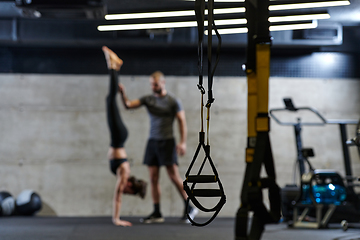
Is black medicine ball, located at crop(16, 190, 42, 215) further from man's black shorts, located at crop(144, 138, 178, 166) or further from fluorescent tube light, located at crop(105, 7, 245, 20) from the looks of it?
fluorescent tube light, located at crop(105, 7, 245, 20)

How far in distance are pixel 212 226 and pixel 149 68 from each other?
3100 millimetres

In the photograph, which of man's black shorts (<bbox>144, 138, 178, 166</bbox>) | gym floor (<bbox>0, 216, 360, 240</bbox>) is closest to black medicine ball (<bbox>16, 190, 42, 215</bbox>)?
gym floor (<bbox>0, 216, 360, 240</bbox>)

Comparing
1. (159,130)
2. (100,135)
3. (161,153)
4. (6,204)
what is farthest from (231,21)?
(6,204)

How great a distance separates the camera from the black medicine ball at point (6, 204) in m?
6.27

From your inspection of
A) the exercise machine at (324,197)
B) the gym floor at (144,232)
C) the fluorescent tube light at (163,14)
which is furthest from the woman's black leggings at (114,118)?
the exercise machine at (324,197)

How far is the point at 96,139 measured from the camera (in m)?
7.18

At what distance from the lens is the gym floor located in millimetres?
4270

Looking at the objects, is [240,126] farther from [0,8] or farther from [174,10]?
[0,8]

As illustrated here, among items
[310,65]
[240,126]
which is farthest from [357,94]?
[240,126]

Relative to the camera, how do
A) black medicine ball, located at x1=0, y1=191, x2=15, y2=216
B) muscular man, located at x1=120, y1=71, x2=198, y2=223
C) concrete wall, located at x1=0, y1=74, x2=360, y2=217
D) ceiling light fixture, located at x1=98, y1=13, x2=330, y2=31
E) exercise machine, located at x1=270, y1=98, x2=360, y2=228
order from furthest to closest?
concrete wall, located at x1=0, y1=74, x2=360, y2=217 → black medicine ball, located at x1=0, y1=191, x2=15, y2=216 → ceiling light fixture, located at x1=98, y1=13, x2=330, y2=31 → muscular man, located at x1=120, y1=71, x2=198, y2=223 → exercise machine, located at x1=270, y1=98, x2=360, y2=228

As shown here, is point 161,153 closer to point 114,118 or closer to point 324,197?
point 114,118

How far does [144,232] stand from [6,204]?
2.65 meters

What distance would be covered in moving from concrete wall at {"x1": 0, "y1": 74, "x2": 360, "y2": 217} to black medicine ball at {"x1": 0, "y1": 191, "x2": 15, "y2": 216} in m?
0.58

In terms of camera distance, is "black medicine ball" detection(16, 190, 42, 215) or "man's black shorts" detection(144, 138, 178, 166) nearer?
"man's black shorts" detection(144, 138, 178, 166)
